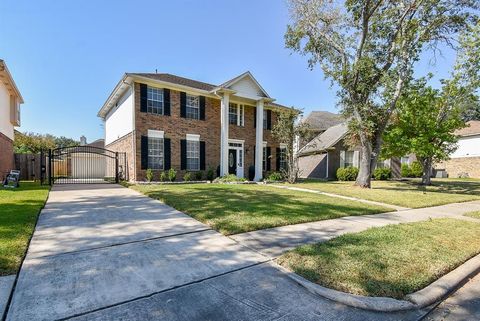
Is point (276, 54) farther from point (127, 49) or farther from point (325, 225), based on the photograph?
point (325, 225)

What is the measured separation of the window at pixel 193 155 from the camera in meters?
15.6

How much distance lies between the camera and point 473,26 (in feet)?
43.2

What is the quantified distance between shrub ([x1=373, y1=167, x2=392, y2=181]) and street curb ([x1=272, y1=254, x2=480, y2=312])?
20469mm

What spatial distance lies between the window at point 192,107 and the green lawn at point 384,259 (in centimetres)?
1277

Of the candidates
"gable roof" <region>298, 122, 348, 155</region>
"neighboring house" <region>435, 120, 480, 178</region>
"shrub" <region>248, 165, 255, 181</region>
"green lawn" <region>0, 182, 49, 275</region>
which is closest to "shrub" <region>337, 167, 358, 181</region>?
"gable roof" <region>298, 122, 348, 155</region>

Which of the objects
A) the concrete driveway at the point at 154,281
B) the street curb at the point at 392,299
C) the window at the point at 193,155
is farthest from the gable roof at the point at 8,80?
the street curb at the point at 392,299

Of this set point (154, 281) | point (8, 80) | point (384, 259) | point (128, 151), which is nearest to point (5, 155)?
point (8, 80)

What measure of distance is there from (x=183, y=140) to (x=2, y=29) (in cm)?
929

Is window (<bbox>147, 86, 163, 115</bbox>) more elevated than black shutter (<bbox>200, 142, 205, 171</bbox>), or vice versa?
window (<bbox>147, 86, 163, 115</bbox>)

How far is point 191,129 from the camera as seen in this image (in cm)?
1556

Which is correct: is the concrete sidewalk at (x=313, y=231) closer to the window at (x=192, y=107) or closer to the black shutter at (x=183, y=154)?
the black shutter at (x=183, y=154)

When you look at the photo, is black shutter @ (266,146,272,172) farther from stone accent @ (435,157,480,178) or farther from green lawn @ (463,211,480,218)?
stone accent @ (435,157,480,178)

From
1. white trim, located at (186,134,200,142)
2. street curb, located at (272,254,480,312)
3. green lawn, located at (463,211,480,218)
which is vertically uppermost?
white trim, located at (186,134,200,142)

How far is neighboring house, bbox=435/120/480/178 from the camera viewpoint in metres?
26.5
